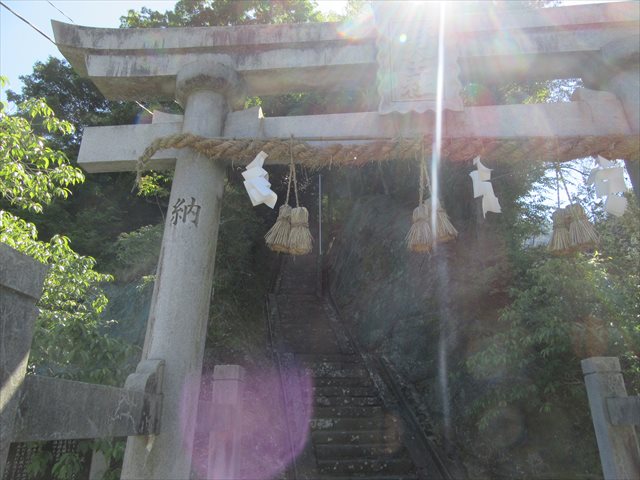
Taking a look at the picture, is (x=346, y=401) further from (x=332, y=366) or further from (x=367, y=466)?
(x=367, y=466)

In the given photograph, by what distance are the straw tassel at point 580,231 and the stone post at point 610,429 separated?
771 mm

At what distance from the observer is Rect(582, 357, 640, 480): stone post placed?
2.83 metres

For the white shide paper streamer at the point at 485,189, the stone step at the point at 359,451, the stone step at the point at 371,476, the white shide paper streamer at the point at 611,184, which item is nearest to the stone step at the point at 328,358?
the stone step at the point at 359,451

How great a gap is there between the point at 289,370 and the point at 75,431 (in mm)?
6811

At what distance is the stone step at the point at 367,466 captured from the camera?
5973 mm

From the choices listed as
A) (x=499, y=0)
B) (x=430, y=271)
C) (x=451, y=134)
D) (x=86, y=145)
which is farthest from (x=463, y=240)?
(x=86, y=145)

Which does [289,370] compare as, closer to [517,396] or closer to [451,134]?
[517,396]

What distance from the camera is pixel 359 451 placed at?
628cm

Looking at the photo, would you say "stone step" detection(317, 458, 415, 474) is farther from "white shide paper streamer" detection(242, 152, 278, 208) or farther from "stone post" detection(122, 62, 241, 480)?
"white shide paper streamer" detection(242, 152, 278, 208)

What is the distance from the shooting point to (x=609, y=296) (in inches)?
196

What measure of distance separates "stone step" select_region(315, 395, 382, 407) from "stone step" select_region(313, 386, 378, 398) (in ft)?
0.20

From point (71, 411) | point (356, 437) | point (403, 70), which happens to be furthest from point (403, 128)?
point (356, 437)

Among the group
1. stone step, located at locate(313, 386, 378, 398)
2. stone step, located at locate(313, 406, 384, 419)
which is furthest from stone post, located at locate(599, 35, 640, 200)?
stone step, located at locate(313, 386, 378, 398)

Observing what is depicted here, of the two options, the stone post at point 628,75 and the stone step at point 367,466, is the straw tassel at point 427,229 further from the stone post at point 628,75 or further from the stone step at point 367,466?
the stone step at point 367,466
